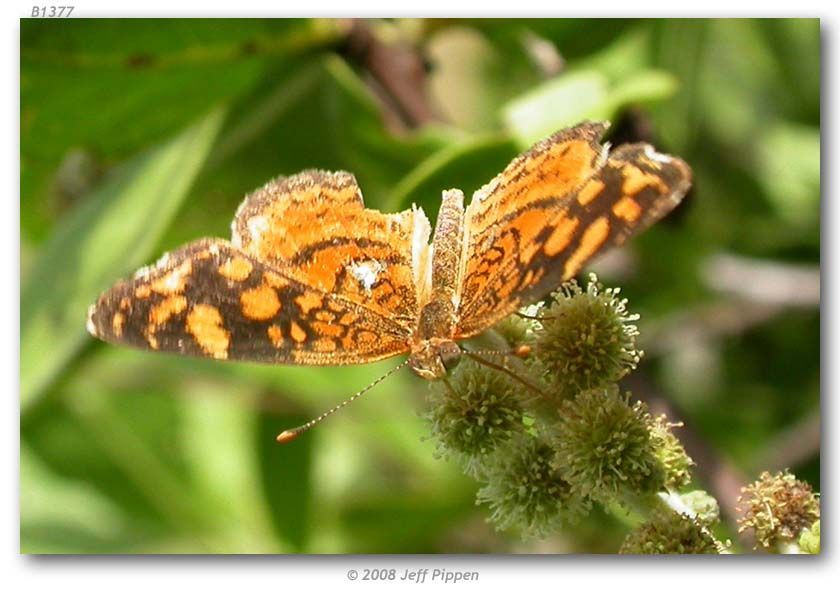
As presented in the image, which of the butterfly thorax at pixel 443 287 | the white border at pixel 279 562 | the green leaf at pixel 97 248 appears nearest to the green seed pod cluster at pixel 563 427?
the butterfly thorax at pixel 443 287

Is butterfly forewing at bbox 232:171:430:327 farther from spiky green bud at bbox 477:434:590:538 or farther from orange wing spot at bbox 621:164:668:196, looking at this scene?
orange wing spot at bbox 621:164:668:196

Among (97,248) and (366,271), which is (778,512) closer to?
(366,271)

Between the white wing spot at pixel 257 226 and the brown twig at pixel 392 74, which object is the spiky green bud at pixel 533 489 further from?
the brown twig at pixel 392 74

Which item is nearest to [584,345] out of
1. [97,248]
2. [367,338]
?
[367,338]

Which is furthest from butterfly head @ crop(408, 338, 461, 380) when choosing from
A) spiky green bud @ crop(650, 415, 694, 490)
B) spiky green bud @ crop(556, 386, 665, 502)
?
spiky green bud @ crop(650, 415, 694, 490)

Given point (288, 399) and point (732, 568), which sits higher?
point (288, 399)

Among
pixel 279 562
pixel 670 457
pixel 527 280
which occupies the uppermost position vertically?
pixel 527 280

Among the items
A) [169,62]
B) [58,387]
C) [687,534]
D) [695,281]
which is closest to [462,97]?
[695,281]

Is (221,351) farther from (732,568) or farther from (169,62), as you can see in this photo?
(732,568)
